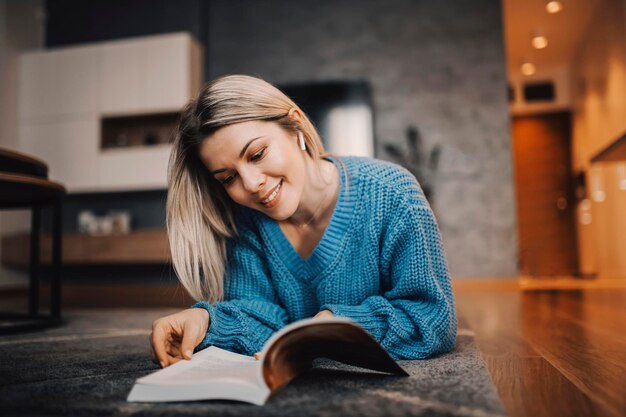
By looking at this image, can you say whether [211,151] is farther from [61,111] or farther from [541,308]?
[61,111]

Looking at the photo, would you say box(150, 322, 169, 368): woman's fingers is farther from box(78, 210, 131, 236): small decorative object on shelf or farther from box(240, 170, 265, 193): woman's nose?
box(78, 210, 131, 236): small decorative object on shelf

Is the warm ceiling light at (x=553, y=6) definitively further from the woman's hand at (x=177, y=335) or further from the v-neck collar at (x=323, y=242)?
the woman's hand at (x=177, y=335)

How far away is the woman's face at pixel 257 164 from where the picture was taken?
0.95 m

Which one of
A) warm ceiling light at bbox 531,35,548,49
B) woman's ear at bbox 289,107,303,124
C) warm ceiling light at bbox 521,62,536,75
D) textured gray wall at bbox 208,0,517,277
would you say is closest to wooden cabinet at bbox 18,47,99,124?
textured gray wall at bbox 208,0,517,277

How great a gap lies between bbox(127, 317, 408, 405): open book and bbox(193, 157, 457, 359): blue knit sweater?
165mm

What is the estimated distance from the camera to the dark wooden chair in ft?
5.31

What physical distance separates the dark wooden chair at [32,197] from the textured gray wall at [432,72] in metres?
2.48

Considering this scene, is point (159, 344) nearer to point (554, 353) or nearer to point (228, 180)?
point (228, 180)

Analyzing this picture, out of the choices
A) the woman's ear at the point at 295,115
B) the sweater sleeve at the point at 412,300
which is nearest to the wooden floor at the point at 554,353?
the sweater sleeve at the point at 412,300

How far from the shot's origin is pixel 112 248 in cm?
366

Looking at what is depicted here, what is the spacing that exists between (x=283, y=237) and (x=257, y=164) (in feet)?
0.79

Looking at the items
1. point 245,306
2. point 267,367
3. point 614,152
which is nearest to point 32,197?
point 245,306

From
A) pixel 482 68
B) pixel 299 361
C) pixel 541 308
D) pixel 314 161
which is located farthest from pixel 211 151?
pixel 482 68

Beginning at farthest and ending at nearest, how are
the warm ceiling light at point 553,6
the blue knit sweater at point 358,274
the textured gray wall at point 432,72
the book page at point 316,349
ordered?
the warm ceiling light at point 553,6
the textured gray wall at point 432,72
the blue knit sweater at point 358,274
the book page at point 316,349
